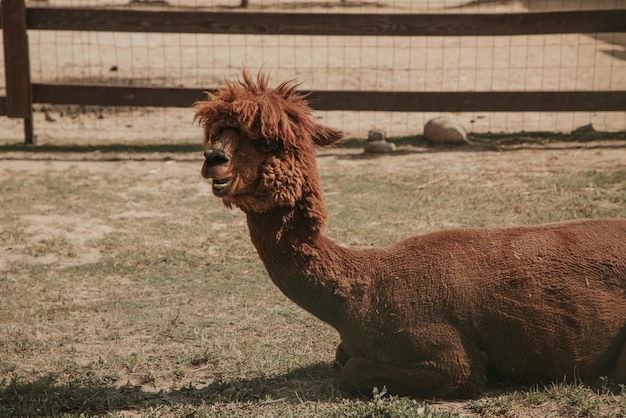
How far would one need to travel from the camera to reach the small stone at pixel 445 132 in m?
10.1

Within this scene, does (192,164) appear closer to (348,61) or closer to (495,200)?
(495,200)

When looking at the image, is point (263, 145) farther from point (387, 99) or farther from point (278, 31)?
point (278, 31)

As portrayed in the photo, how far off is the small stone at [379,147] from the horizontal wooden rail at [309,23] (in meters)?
1.60

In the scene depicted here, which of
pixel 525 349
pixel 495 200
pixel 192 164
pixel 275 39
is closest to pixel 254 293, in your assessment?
pixel 525 349

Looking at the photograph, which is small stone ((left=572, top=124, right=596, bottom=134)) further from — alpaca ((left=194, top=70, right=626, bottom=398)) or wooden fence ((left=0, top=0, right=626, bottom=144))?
alpaca ((left=194, top=70, right=626, bottom=398))

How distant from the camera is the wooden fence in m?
10.4

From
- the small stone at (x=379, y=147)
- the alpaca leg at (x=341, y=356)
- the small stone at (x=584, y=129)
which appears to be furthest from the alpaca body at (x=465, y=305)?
the small stone at (x=584, y=129)

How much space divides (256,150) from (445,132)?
6534 millimetres

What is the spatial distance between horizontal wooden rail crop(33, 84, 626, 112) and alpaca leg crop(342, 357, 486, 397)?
22.0 feet

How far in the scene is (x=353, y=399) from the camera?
4203 millimetres

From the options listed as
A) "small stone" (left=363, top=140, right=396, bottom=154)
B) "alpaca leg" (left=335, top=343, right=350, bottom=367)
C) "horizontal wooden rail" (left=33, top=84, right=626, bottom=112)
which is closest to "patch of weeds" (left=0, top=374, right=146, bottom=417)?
"alpaca leg" (left=335, top=343, right=350, bottom=367)

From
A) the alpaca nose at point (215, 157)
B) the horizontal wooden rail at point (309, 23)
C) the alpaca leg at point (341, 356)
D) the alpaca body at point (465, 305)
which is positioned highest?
the horizontal wooden rail at point (309, 23)

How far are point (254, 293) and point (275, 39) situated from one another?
36.3 feet

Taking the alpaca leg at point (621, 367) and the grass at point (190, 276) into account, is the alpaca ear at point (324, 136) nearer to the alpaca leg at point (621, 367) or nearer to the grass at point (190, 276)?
the grass at point (190, 276)
